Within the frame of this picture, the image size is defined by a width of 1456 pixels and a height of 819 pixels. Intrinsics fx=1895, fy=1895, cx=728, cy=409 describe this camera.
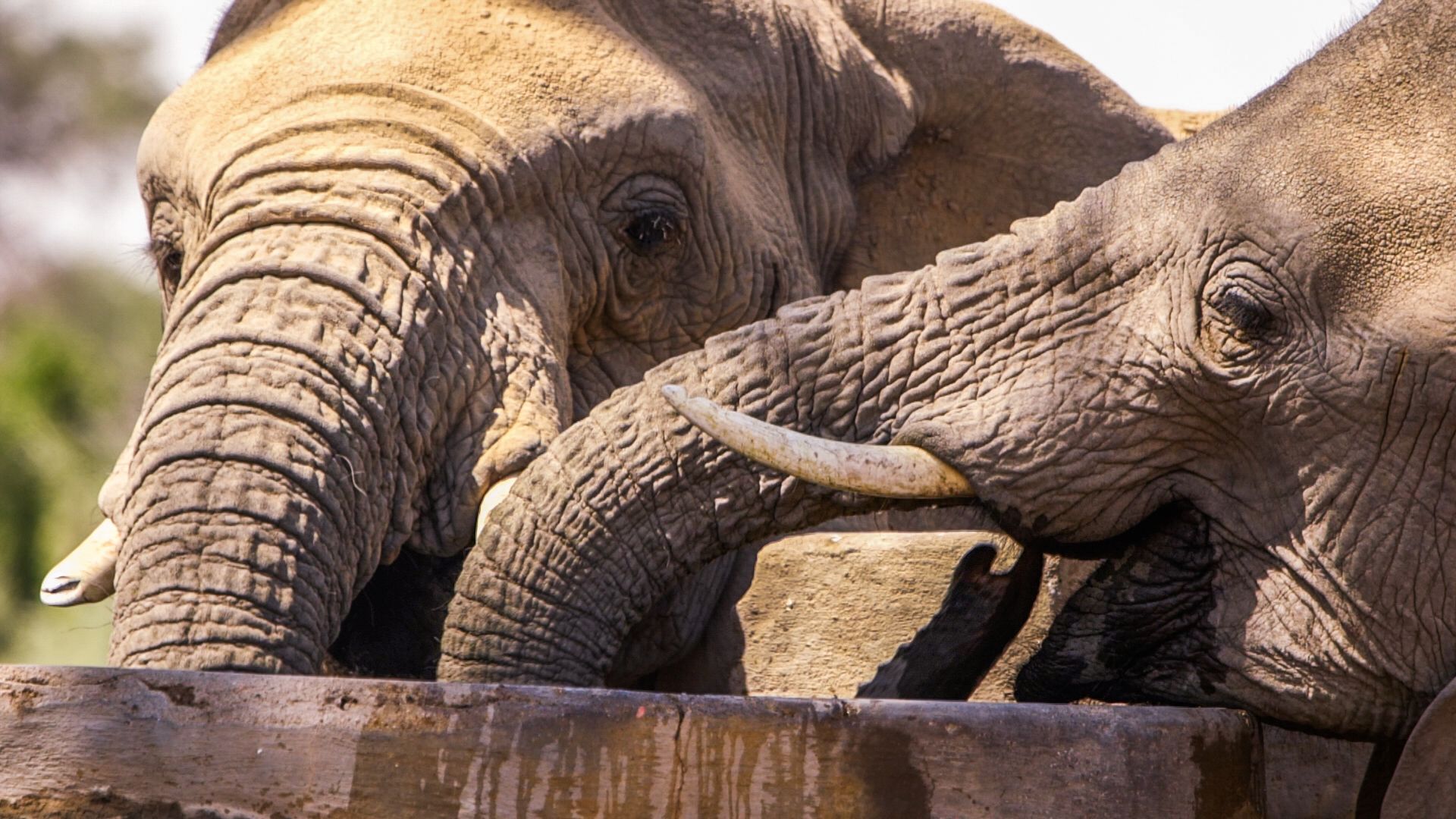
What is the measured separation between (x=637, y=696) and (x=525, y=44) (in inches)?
72.4

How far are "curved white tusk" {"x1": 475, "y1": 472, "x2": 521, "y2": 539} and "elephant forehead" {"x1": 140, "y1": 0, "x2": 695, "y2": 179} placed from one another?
25.1 inches

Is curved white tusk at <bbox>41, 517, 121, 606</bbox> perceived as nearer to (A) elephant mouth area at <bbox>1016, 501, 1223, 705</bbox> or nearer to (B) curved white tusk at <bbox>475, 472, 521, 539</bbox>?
(B) curved white tusk at <bbox>475, 472, 521, 539</bbox>

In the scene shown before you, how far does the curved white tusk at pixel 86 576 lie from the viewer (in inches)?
128

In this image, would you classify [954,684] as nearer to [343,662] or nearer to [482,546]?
[482,546]

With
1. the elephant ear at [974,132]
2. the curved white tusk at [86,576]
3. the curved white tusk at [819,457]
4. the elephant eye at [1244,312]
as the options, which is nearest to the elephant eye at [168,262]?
the curved white tusk at [86,576]

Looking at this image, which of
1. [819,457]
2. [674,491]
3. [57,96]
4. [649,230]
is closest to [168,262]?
[649,230]

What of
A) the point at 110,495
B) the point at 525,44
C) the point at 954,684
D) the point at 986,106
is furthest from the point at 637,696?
the point at 986,106

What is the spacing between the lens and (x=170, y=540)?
2.81 m

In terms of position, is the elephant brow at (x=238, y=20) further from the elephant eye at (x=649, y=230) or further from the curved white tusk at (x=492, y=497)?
the curved white tusk at (x=492, y=497)

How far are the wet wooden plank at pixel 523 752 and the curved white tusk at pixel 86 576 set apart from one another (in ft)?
4.54

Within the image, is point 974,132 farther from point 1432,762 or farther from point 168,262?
point 1432,762

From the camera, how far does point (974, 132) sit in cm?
456

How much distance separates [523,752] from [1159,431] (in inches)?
44.0

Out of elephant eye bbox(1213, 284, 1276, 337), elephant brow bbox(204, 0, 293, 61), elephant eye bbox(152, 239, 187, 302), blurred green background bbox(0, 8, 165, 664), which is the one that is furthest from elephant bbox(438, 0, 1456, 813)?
blurred green background bbox(0, 8, 165, 664)
